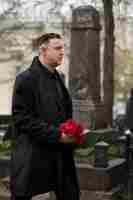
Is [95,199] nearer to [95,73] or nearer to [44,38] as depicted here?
[44,38]

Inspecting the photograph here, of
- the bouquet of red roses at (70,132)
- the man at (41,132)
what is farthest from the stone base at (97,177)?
the bouquet of red roses at (70,132)

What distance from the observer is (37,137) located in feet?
15.4

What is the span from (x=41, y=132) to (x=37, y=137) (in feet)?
0.18

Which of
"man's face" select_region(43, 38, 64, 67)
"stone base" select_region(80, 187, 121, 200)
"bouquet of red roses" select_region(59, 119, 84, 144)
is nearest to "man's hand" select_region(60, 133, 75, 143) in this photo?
"bouquet of red roses" select_region(59, 119, 84, 144)

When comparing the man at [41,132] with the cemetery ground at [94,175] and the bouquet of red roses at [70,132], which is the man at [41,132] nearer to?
the bouquet of red roses at [70,132]

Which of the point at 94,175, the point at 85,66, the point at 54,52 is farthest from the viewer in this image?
the point at 85,66

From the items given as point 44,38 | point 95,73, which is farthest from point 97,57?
point 44,38

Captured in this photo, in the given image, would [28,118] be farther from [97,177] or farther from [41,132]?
[97,177]

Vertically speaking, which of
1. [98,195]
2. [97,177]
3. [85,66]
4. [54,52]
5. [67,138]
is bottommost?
[98,195]

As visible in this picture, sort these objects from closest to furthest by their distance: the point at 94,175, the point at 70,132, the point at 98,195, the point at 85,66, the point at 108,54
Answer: the point at 70,132, the point at 98,195, the point at 94,175, the point at 85,66, the point at 108,54

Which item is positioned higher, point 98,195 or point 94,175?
point 94,175

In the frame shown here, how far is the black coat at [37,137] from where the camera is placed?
4703 mm

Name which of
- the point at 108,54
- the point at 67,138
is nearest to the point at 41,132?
the point at 67,138

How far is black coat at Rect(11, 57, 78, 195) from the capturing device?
4.70 metres
